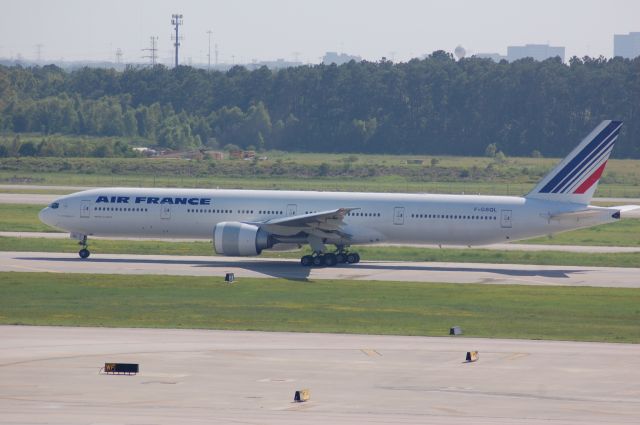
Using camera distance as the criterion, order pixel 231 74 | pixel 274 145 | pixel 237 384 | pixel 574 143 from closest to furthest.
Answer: pixel 237 384, pixel 574 143, pixel 274 145, pixel 231 74

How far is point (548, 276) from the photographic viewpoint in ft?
159

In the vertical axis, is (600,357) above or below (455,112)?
below

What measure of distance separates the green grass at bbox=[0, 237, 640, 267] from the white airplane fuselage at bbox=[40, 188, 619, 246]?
253 cm

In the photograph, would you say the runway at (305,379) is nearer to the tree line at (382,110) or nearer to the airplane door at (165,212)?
the airplane door at (165,212)

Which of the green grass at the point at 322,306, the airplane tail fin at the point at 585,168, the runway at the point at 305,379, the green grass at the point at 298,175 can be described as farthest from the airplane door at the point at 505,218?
Answer: the green grass at the point at 298,175

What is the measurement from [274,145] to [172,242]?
3231 inches

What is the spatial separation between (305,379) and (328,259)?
24.7 metres

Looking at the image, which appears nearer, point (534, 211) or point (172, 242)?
point (534, 211)

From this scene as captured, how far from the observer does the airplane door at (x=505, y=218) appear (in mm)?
51188

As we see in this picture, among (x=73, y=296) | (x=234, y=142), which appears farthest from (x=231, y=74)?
(x=73, y=296)

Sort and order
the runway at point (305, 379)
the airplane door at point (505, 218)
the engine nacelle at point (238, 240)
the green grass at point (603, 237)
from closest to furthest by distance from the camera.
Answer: the runway at point (305, 379)
the engine nacelle at point (238, 240)
the airplane door at point (505, 218)
the green grass at point (603, 237)

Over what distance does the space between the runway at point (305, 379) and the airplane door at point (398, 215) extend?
19.4 m

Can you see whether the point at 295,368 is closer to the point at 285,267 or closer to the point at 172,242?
the point at 285,267

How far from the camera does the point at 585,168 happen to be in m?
51.0
